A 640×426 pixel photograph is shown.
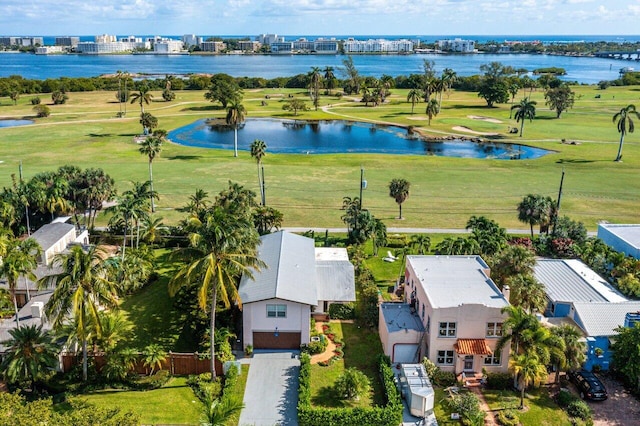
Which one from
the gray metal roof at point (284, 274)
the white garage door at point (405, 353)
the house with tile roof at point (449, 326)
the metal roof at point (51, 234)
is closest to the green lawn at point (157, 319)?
the gray metal roof at point (284, 274)

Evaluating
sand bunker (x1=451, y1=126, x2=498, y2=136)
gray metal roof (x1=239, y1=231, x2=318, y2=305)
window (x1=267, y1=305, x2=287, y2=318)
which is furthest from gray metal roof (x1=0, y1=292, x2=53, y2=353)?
sand bunker (x1=451, y1=126, x2=498, y2=136)

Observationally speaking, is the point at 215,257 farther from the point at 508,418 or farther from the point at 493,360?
the point at 493,360

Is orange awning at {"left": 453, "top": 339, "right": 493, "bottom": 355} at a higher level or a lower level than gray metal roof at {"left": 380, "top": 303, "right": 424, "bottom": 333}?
lower

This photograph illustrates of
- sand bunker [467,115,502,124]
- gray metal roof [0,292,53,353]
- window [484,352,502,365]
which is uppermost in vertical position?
sand bunker [467,115,502,124]

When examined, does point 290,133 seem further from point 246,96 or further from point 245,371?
point 245,371

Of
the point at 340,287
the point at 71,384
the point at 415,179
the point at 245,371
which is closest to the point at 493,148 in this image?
the point at 415,179

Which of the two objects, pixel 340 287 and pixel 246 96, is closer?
pixel 340 287

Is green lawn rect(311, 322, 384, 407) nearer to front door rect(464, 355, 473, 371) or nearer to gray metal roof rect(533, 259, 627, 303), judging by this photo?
front door rect(464, 355, 473, 371)
